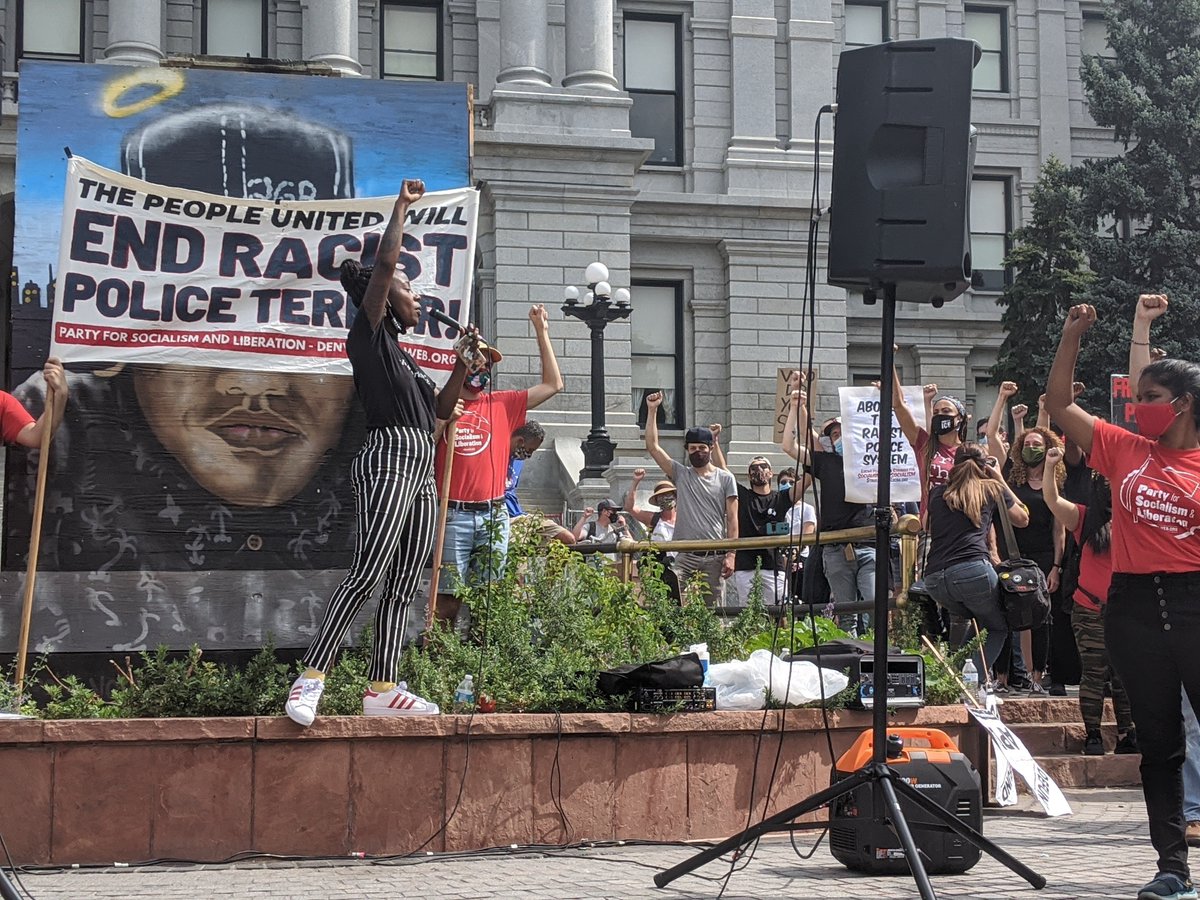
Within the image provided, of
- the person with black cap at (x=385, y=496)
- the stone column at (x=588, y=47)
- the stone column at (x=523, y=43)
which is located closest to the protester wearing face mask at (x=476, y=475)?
the person with black cap at (x=385, y=496)

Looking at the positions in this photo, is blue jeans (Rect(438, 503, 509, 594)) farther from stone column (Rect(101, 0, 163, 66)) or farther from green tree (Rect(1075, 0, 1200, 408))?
green tree (Rect(1075, 0, 1200, 408))

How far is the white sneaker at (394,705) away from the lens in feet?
25.2

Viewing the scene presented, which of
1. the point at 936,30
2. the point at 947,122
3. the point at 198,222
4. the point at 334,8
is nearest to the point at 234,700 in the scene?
the point at 198,222

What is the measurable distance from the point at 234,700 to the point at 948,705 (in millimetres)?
3783

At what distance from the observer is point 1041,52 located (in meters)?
38.1

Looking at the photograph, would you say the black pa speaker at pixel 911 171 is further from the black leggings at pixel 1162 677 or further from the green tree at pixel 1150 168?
the green tree at pixel 1150 168

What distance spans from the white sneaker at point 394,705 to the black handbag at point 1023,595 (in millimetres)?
4495

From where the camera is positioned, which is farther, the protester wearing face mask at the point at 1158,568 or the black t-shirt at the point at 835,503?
the black t-shirt at the point at 835,503

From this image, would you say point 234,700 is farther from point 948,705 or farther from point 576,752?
point 948,705

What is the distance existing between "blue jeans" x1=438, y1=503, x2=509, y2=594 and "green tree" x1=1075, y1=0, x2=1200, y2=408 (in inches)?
996

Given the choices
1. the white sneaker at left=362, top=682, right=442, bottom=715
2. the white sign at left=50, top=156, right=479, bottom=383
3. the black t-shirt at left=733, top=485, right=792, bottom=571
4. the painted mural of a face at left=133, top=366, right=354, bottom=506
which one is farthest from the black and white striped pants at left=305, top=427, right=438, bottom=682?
the black t-shirt at left=733, top=485, right=792, bottom=571

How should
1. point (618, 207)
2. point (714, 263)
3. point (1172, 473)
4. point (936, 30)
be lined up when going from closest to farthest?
point (1172, 473) → point (618, 207) → point (714, 263) → point (936, 30)

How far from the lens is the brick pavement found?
6391 mm

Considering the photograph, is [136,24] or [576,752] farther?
[136,24]
